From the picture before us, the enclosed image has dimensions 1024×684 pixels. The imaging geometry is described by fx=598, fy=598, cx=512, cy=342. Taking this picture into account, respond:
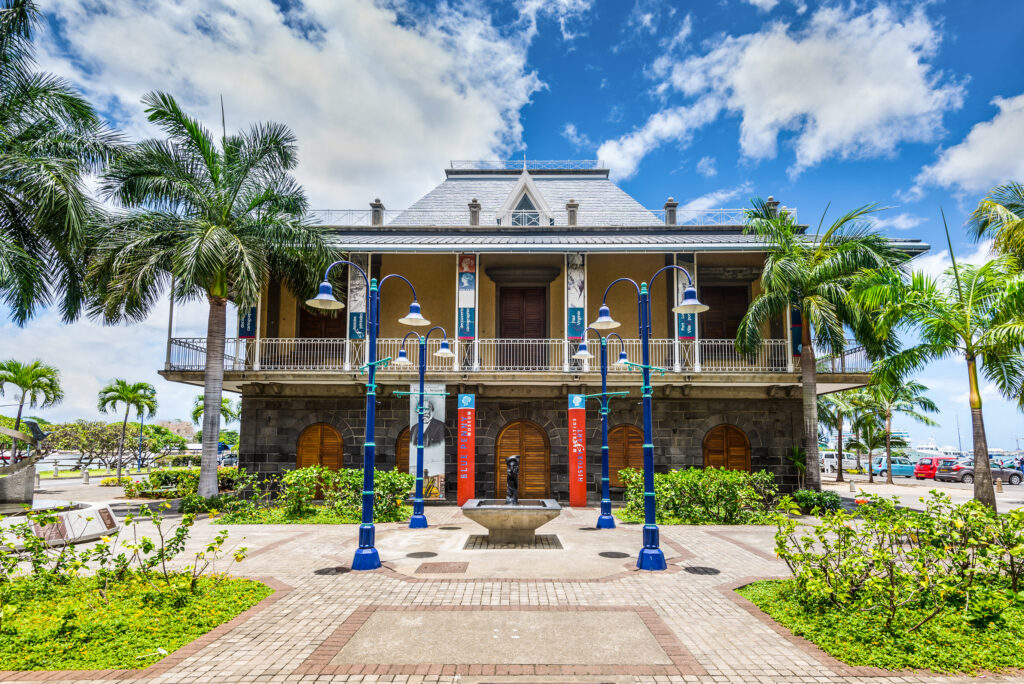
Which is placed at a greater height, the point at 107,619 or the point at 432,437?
the point at 432,437

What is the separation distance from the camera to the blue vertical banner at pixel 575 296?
17.7 m

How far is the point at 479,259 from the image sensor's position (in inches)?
754

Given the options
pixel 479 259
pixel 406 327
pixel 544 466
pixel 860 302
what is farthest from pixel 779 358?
pixel 406 327

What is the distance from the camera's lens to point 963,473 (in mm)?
33781

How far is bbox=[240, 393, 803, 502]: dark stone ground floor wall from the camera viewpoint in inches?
718

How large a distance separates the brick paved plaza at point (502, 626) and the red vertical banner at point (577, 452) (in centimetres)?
681

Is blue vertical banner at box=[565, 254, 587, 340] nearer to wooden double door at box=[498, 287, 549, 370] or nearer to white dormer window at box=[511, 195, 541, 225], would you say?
wooden double door at box=[498, 287, 549, 370]

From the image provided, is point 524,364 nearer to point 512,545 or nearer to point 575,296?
point 575,296

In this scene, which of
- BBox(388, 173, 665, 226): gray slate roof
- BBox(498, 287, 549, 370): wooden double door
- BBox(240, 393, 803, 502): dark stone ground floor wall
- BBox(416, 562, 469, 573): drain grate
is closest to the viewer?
BBox(416, 562, 469, 573): drain grate

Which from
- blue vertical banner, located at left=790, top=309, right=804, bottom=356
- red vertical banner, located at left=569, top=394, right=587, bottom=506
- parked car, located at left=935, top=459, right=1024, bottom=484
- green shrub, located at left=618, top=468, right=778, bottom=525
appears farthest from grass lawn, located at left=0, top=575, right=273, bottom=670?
parked car, located at left=935, top=459, right=1024, bottom=484

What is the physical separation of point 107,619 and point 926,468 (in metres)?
44.1

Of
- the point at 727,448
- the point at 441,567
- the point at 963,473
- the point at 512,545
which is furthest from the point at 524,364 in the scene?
the point at 963,473

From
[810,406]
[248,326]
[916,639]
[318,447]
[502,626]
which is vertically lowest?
[502,626]

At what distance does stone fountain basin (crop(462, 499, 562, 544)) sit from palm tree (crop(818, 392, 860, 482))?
28.9m
